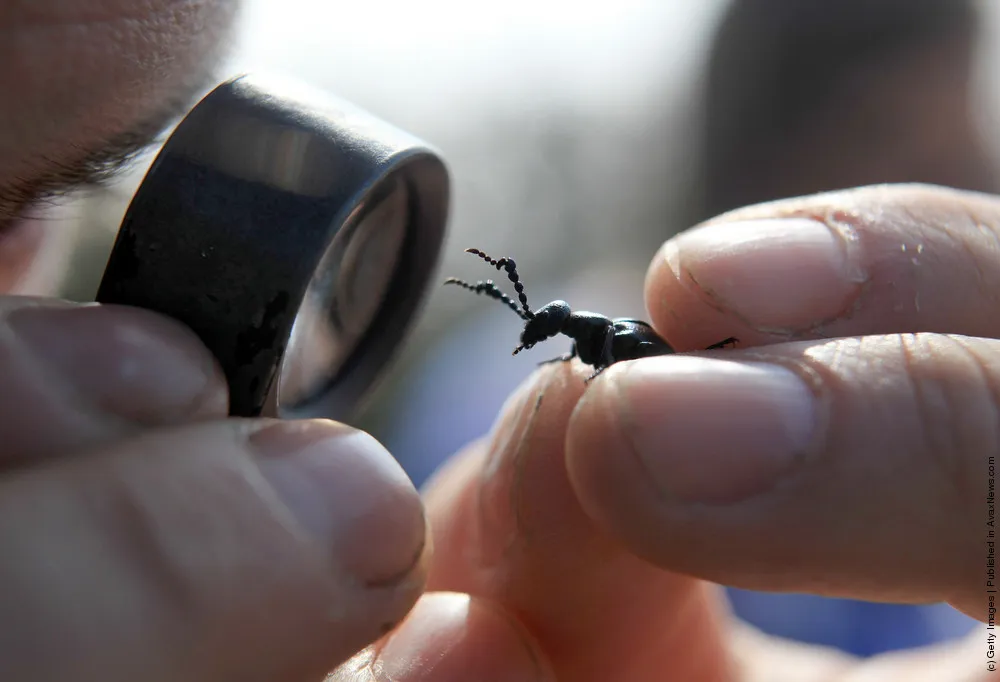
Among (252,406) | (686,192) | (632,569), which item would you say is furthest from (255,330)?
(686,192)

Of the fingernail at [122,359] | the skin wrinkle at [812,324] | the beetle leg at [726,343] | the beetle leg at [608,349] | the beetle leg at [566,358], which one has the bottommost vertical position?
the beetle leg at [566,358]

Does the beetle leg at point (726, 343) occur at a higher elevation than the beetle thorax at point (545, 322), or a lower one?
higher

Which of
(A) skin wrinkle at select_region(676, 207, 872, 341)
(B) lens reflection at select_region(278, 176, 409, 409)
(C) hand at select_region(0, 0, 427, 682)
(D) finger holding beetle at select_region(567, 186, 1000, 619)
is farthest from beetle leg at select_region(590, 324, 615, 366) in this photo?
(C) hand at select_region(0, 0, 427, 682)

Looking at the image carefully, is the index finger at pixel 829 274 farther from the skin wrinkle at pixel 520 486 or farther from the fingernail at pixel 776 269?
the skin wrinkle at pixel 520 486

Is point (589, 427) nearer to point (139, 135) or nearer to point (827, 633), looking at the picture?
point (139, 135)

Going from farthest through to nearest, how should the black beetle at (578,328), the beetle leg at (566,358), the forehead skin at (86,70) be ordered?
the beetle leg at (566,358) < the black beetle at (578,328) < the forehead skin at (86,70)

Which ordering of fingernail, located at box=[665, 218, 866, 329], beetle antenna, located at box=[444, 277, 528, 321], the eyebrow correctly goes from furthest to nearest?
1. beetle antenna, located at box=[444, 277, 528, 321]
2. fingernail, located at box=[665, 218, 866, 329]
3. the eyebrow

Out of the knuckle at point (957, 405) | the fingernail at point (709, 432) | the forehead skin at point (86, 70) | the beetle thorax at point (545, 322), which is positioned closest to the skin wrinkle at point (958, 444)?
the knuckle at point (957, 405)

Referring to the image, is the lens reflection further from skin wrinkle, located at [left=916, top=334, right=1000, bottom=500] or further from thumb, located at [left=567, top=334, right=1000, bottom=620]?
skin wrinkle, located at [left=916, top=334, right=1000, bottom=500]
